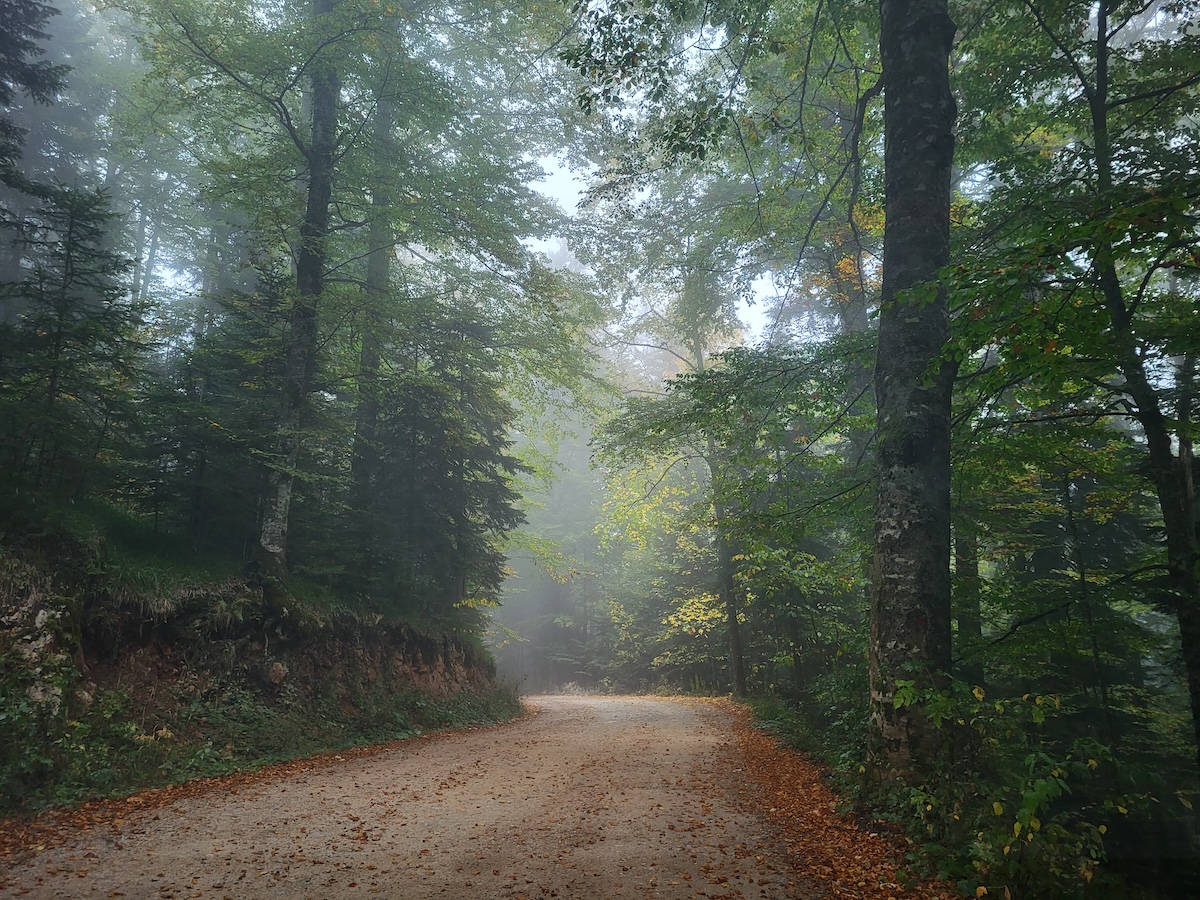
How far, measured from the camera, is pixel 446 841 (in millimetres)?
5289

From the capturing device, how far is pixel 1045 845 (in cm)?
379

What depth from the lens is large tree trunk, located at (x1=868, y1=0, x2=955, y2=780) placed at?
17.7 feet

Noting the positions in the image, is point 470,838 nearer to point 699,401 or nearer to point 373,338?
point 699,401

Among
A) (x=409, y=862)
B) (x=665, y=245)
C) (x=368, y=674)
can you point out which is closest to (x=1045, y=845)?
(x=409, y=862)

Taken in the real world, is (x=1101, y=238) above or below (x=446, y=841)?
above

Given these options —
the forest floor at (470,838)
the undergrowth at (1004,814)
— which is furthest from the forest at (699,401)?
the forest floor at (470,838)

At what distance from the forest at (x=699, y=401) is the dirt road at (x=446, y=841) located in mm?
1297

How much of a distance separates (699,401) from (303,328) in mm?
7695

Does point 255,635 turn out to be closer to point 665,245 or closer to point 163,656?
point 163,656

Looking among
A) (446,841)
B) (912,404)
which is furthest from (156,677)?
(912,404)

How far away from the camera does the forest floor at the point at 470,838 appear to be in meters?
4.27

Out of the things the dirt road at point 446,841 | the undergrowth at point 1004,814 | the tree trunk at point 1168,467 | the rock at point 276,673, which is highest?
the tree trunk at point 1168,467

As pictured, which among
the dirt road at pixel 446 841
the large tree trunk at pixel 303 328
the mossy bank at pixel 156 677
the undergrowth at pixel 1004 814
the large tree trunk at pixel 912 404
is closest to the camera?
the undergrowth at pixel 1004 814

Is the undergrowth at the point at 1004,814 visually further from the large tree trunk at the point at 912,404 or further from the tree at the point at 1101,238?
the tree at the point at 1101,238
